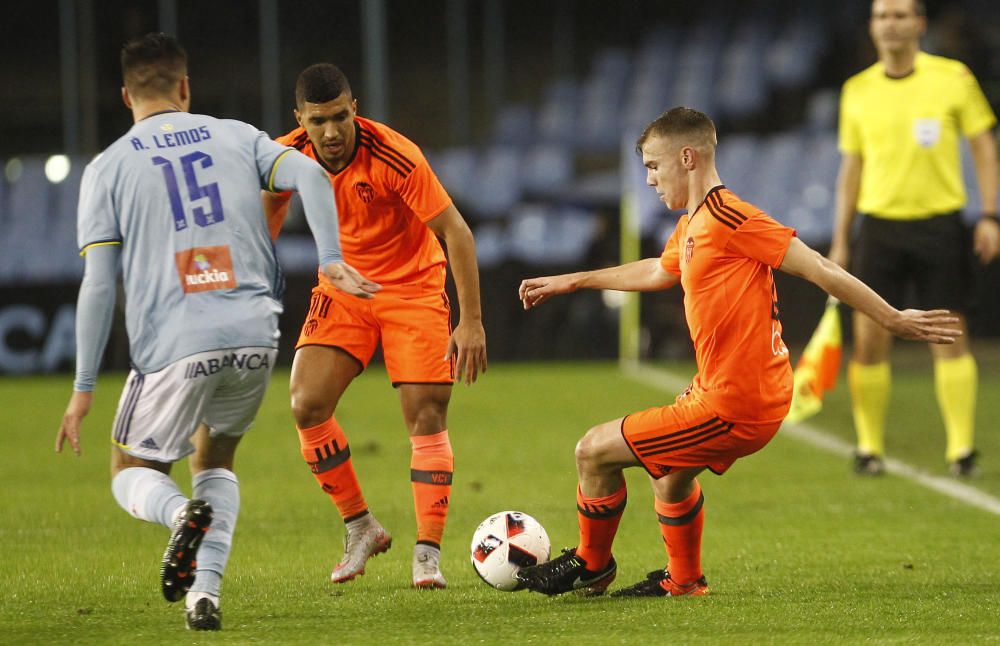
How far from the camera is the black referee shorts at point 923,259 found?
25.2 feet

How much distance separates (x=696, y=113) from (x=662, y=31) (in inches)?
726

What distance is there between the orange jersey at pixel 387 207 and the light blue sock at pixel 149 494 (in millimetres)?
1053

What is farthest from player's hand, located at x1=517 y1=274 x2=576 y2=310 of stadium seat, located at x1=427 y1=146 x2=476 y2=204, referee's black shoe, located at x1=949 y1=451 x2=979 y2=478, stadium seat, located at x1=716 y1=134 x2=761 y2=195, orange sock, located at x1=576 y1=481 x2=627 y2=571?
stadium seat, located at x1=427 y1=146 x2=476 y2=204

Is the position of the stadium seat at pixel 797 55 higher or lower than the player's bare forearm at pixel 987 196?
higher

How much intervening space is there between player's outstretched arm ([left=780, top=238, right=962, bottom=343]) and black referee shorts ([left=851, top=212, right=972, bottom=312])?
3370 mm

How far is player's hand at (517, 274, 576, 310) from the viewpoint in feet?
15.6

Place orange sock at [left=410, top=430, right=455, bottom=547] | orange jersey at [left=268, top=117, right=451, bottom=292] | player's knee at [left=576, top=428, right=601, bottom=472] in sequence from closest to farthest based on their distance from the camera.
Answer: player's knee at [left=576, top=428, right=601, bottom=472], orange jersey at [left=268, top=117, right=451, bottom=292], orange sock at [left=410, top=430, right=455, bottom=547]

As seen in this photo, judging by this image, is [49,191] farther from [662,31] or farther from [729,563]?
[729,563]

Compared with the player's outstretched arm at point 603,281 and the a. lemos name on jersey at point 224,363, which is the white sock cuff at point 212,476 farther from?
the player's outstretched arm at point 603,281

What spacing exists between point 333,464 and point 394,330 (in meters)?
0.51

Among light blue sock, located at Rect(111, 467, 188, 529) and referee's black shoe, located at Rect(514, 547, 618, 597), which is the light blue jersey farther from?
referee's black shoe, located at Rect(514, 547, 618, 597)

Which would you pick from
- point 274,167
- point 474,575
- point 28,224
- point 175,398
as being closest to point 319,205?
point 274,167

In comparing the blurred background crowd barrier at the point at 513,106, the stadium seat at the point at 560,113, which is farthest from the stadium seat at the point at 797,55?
the stadium seat at the point at 560,113

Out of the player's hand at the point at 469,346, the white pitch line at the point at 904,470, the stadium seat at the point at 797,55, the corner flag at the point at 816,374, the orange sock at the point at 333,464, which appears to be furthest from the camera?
the stadium seat at the point at 797,55
